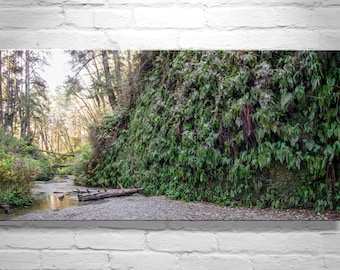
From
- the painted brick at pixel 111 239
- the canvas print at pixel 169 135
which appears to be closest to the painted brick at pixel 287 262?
the canvas print at pixel 169 135

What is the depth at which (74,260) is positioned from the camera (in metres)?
2.22

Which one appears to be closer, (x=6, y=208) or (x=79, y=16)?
(x=6, y=208)

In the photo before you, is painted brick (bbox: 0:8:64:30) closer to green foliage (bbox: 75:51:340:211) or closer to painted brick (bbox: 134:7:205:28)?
painted brick (bbox: 134:7:205:28)

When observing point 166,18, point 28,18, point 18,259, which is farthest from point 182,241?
point 28,18

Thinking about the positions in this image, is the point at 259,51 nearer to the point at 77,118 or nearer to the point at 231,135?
the point at 231,135

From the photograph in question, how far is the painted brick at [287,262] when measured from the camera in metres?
2.18

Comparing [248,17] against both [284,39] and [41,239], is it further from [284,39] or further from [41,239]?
[41,239]

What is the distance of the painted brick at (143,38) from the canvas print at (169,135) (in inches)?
2.2

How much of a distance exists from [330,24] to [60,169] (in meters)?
1.77

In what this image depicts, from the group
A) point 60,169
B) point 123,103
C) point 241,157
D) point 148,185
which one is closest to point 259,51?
point 241,157

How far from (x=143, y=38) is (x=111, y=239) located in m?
1.19

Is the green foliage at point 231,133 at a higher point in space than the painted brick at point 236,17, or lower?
lower

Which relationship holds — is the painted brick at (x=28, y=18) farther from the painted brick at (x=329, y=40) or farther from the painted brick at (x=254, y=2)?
the painted brick at (x=329, y=40)

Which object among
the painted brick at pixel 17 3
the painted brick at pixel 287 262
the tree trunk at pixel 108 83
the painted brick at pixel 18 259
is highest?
the painted brick at pixel 17 3
